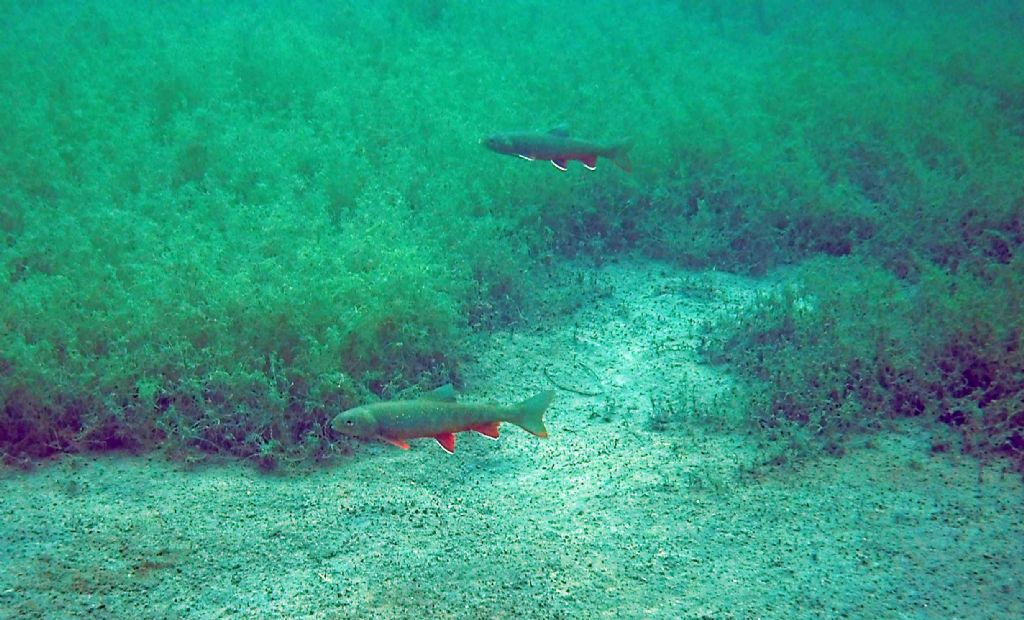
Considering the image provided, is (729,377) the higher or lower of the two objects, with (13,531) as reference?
higher

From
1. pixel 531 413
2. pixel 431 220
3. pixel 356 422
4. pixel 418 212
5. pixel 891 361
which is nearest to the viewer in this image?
pixel 356 422

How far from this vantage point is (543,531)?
16.3ft

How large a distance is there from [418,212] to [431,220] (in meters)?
0.39

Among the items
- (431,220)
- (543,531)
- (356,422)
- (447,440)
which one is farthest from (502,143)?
(543,531)

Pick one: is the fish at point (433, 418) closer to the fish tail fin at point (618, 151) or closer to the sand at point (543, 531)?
the sand at point (543, 531)

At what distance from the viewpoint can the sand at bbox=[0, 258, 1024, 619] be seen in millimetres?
4207

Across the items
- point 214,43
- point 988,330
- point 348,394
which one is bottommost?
point 348,394

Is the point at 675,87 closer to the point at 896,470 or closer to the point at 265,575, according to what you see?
the point at 896,470

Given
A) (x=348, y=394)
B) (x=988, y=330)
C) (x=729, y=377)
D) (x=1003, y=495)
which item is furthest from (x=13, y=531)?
(x=988, y=330)

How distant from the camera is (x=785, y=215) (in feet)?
32.3

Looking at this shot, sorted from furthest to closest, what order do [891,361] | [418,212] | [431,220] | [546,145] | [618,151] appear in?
1. [418,212]
2. [431,220]
3. [618,151]
4. [546,145]
5. [891,361]

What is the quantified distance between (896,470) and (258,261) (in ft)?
21.9

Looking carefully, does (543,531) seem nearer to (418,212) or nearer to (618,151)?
(618,151)

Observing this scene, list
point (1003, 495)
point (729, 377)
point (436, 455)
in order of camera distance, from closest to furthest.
Result: point (1003, 495) < point (436, 455) < point (729, 377)
